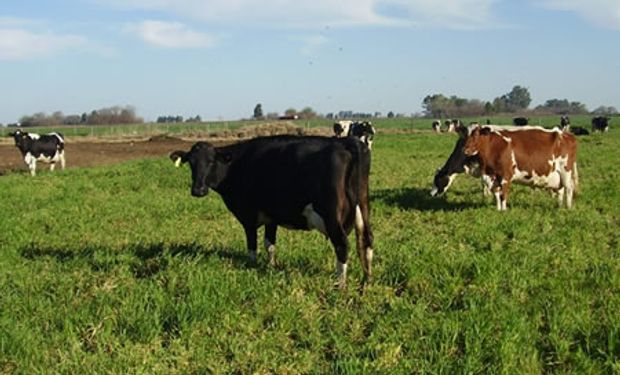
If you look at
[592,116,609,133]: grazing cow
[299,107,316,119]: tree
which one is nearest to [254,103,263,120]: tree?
[299,107,316,119]: tree

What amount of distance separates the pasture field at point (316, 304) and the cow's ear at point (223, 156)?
1.22 m

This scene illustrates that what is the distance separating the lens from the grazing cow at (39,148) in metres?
25.6

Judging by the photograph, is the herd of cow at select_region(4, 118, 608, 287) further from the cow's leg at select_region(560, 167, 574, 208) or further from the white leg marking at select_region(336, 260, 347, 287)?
the cow's leg at select_region(560, 167, 574, 208)

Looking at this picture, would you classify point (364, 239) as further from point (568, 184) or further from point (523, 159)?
point (568, 184)

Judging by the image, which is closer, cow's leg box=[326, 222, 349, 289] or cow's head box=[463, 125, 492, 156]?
cow's leg box=[326, 222, 349, 289]

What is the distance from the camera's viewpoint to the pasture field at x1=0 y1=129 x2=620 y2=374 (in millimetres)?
4730

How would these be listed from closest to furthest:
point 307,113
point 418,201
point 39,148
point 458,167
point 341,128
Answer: point 418,201 → point 458,167 → point 39,148 → point 341,128 → point 307,113

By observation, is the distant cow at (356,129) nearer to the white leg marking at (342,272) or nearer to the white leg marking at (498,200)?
the white leg marking at (498,200)

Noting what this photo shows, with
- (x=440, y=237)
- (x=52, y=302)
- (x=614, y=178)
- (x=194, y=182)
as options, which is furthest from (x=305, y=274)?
(x=614, y=178)

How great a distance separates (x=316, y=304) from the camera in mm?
5926

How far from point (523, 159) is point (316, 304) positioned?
855 centimetres

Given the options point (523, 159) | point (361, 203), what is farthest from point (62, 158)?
point (361, 203)

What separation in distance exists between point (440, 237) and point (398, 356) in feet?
17.6

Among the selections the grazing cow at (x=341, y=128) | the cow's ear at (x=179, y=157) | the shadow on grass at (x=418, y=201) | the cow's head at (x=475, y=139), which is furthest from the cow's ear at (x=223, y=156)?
the grazing cow at (x=341, y=128)
